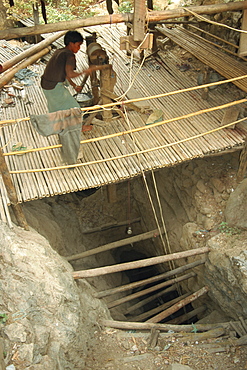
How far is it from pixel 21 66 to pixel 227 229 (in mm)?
4532

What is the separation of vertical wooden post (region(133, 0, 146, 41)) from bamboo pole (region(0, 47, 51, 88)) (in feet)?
9.25

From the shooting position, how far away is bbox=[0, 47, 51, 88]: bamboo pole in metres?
5.43

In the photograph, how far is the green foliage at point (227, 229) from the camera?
14.8 ft

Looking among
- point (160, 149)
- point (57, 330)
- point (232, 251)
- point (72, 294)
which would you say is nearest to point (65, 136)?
point (160, 149)

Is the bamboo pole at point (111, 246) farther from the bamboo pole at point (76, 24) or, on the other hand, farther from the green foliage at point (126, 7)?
the green foliage at point (126, 7)

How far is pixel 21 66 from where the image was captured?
5805 mm

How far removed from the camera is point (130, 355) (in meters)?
3.55

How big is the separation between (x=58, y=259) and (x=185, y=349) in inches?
70.9

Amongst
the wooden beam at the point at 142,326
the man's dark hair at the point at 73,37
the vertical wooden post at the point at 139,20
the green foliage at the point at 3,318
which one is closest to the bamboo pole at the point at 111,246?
the wooden beam at the point at 142,326

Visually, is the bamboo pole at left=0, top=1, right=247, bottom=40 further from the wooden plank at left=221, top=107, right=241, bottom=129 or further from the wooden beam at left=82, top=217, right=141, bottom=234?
the wooden beam at left=82, top=217, right=141, bottom=234

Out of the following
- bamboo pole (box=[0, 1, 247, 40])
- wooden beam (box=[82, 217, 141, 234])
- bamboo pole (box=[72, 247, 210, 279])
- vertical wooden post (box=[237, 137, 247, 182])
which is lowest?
wooden beam (box=[82, 217, 141, 234])

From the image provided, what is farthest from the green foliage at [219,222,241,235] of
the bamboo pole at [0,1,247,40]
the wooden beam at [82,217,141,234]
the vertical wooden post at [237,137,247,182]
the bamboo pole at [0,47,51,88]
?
the bamboo pole at [0,47,51,88]

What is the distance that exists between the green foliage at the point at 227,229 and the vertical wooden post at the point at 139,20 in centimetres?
280

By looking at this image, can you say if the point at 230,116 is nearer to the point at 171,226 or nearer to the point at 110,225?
the point at 171,226
